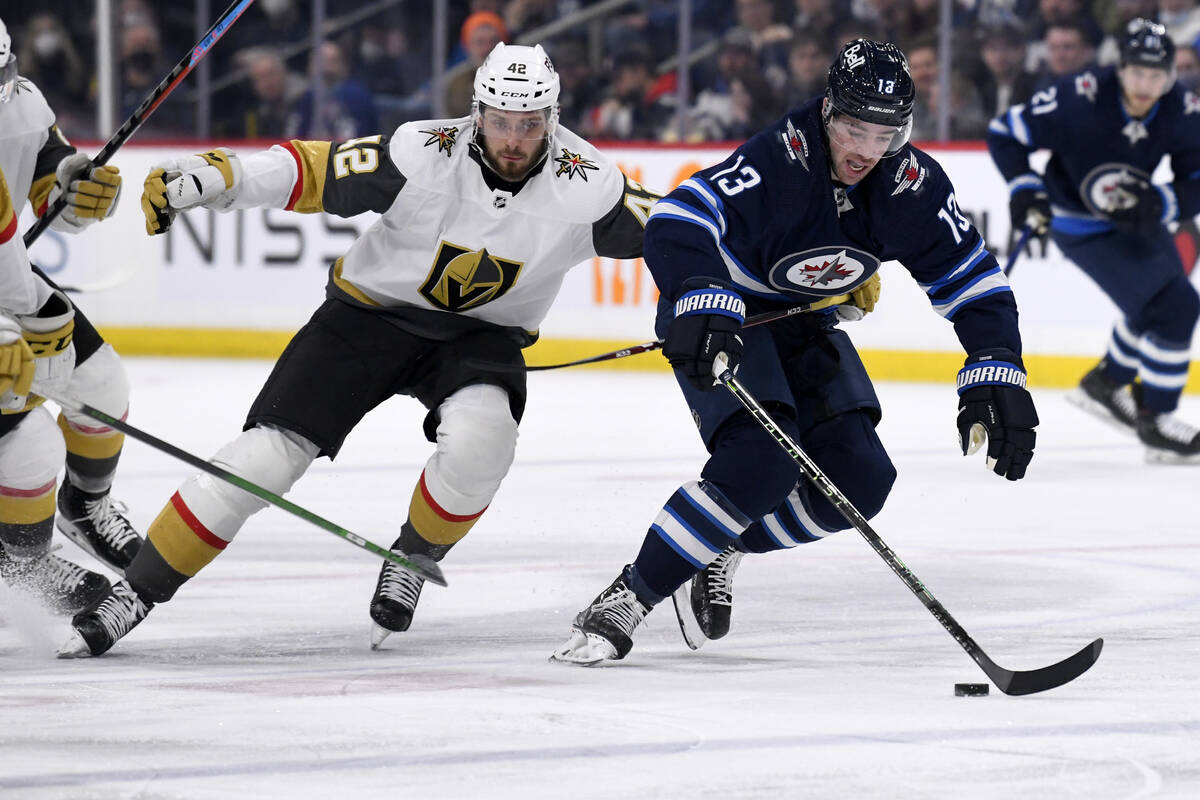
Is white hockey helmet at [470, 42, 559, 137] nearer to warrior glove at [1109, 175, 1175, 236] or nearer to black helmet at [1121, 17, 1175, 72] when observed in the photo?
black helmet at [1121, 17, 1175, 72]

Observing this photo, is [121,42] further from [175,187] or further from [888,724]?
[888,724]

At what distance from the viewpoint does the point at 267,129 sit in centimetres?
880

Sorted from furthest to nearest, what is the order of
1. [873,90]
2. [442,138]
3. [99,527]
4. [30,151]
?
[99,527], [30,151], [442,138], [873,90]

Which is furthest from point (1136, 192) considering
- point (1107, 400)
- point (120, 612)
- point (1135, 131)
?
point (120, 612)

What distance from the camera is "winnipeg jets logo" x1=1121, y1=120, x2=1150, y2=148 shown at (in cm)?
586

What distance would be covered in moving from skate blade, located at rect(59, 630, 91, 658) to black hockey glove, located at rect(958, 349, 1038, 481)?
1.42 metres

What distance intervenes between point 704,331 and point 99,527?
151 cm

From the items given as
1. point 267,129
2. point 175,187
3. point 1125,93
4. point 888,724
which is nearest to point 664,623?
point 888,724

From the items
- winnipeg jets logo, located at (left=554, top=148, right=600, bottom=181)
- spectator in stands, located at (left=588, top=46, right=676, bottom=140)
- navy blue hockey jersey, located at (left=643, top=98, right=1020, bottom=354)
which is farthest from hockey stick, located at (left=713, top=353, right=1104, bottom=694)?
spectator in stands, located at (left=588, top=46, right=676, bottom=140)

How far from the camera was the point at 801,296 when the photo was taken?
3.23 m

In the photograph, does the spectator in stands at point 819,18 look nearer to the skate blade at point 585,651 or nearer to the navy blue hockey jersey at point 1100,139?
the navy blue hockey jersey at point 1100,139

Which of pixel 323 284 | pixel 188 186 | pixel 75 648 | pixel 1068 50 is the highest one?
pixel 188 186

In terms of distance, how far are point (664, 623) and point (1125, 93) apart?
3.08 m

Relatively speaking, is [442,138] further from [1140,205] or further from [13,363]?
[1140,205]
